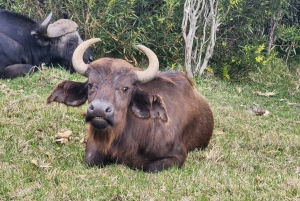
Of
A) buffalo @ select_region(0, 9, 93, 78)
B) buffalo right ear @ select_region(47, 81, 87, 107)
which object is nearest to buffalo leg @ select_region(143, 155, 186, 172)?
buffalo right ear @ select_region(47, 81, 87, 107)

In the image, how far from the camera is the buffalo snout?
12.8 feet

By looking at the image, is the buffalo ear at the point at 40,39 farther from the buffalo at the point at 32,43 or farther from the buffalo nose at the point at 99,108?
the buffalo nose at the point at 99,108

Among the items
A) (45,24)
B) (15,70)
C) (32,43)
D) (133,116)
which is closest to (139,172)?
(133,116)

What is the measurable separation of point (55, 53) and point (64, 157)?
468 centimetres

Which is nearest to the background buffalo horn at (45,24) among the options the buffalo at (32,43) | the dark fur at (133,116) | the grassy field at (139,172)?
the buffalo at (32,43)

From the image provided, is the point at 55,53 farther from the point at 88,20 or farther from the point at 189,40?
the point at 189,40

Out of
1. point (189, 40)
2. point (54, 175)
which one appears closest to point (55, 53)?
point (189, 40)

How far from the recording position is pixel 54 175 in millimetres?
3996

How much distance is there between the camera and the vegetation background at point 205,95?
3848mm

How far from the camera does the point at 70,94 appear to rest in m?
4.55

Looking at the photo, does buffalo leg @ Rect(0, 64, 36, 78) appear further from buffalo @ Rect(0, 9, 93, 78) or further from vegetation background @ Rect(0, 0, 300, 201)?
vegetation background @ Rect(0, 0, 300, 201)

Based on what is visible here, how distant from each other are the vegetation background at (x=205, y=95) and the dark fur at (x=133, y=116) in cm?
18

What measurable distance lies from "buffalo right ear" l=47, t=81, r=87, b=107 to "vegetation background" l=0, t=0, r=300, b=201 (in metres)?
0.52

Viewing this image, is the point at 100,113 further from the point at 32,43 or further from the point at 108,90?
the point at 32,43
